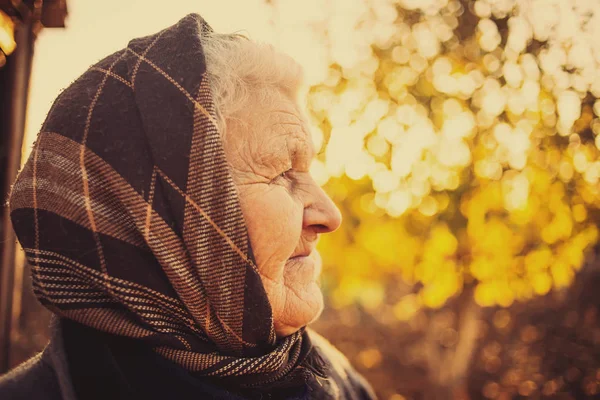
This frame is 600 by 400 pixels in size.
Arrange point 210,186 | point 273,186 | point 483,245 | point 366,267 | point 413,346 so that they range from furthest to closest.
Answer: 1. point 413,346
2. point 366,267
3. point 483,245
4. point 273,186
5. point 210,186

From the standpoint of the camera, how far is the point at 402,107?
Answer: 4.51 metres

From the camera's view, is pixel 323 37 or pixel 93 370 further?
pixel 323 37

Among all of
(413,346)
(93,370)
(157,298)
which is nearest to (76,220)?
(157,298)

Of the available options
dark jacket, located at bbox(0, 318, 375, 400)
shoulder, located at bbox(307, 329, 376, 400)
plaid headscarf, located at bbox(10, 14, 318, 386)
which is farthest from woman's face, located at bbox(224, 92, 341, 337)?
shoulder, located at bbox(307, 329, 376, 400)

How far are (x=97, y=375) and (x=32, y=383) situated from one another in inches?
10.1

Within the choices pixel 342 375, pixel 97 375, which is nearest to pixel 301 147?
pixel 97 375

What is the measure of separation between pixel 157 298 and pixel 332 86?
3.65 metres

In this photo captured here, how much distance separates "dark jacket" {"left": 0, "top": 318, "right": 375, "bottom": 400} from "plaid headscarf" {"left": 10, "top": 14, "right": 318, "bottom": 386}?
0.06 metres

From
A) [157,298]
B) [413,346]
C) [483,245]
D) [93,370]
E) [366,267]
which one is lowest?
[413,346]

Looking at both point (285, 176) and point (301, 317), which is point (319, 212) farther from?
point (301, 317)

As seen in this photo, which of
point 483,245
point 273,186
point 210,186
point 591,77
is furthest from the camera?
point 483,245

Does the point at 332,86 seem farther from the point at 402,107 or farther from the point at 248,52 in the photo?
the point at 248,52

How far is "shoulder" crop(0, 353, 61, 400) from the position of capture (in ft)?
4.89

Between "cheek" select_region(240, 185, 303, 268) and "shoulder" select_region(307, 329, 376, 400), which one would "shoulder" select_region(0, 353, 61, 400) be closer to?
"cheek" select_region(240, 185, 303, 268)
